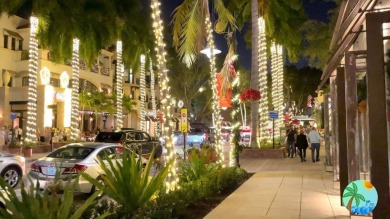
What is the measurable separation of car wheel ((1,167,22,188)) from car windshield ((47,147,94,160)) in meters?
1.91

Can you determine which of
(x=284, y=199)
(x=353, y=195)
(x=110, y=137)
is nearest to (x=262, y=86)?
(x=110, y=137)

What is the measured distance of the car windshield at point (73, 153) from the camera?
38.4ft

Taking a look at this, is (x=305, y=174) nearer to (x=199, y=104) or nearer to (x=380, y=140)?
(x=380, y=140)

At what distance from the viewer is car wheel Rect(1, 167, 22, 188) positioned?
12.9 meters

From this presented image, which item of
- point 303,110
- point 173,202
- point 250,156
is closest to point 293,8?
point 250,156

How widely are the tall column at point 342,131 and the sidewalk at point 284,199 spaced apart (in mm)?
672

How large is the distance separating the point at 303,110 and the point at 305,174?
2327 inches

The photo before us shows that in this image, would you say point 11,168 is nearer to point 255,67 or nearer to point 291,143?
point 255,67

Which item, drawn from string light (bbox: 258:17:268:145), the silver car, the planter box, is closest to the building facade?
string light (bbox: 258:17:268:145)

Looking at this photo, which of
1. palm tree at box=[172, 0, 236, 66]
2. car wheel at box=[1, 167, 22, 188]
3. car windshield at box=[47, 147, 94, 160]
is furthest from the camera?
palm tree at box=[172, 0, 236, 66]

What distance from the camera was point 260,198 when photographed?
1023cm

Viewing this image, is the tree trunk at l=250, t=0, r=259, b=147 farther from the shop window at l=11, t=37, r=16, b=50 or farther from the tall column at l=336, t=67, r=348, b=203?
the shop window at l=11, t=37, r=16, b=50

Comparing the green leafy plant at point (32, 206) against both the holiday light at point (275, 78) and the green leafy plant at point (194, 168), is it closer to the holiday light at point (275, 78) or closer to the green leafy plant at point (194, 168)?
the green leafy plant at point (194, 168)

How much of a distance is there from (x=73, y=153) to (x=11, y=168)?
8.36 ft
